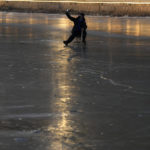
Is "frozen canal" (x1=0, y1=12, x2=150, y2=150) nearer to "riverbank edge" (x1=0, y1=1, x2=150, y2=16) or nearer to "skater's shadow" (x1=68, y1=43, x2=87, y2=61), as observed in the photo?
"skater's shadow" (x1=68, y1=43, x2=87, y2=61)

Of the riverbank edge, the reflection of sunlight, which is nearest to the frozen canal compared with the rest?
the reflection of sunlight

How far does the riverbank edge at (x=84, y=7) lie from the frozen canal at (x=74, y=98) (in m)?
28.9

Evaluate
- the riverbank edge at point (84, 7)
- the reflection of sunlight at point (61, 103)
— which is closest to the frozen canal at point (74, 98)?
the reflection of sunlight at point (61, 103)

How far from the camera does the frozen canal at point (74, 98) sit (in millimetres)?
7980

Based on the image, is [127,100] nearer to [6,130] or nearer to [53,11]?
[6,130]

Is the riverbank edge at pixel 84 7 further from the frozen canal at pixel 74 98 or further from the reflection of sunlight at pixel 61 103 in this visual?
the reflection of sunlight at pixel 61 103

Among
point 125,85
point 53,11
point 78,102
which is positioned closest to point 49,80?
point 125,85

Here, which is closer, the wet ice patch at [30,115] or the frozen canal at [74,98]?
the frozen canal at [74,98]

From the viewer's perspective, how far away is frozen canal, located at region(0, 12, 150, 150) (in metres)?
7.98

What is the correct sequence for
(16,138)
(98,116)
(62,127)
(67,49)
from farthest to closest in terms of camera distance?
(67,49), (98,116), (62,127), (16,138)

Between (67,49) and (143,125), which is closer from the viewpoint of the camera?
(143,125)

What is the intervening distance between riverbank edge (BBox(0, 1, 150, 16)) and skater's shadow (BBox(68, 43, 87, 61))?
1038 inches

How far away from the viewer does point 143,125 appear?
8883mm

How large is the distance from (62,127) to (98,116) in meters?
1.00
